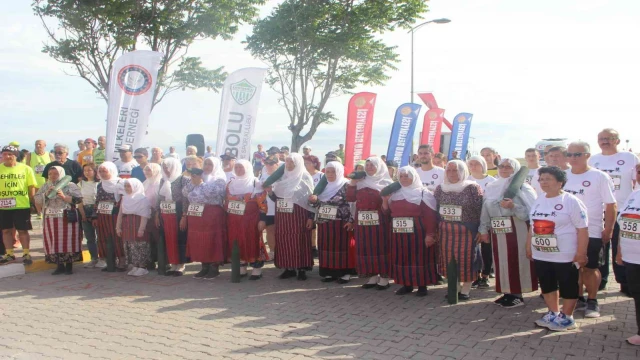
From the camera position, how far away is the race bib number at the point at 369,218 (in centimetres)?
658

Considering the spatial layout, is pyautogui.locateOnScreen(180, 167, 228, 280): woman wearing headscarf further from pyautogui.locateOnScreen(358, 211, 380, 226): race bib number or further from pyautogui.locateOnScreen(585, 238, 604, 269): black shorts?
pyautogui.locateOnScreen(585, 238, 604, 269): black shorts

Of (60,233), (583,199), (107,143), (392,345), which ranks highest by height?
(107,143)

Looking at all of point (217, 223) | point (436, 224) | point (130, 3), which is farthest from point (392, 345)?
point (130, 3)

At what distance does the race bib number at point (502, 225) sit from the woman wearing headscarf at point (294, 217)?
258 cm

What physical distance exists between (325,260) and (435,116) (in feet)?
35.5

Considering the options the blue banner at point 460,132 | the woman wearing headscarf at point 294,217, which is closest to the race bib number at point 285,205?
the woman wearing headscarf at point 294,217

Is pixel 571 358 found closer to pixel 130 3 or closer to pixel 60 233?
pixel 60 233

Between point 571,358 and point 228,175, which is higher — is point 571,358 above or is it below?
below

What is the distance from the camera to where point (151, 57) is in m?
10.4

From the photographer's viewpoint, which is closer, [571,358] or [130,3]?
[571,358]

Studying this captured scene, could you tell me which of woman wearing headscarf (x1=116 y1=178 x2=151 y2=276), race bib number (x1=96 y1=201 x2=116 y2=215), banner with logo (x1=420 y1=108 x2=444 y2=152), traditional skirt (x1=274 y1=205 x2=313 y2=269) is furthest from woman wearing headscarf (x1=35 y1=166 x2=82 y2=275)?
banner with logo (x1=420 y1=108 x2=444 y2=152)

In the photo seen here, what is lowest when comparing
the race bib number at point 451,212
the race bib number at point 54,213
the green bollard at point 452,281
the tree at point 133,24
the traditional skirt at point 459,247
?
the green bollard at point 452,281

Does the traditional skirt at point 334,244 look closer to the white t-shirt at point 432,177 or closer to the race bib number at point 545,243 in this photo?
the white t-shirt at point 432,177

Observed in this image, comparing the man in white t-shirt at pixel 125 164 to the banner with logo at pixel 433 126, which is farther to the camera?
the banner with logo at pixel 433 126
